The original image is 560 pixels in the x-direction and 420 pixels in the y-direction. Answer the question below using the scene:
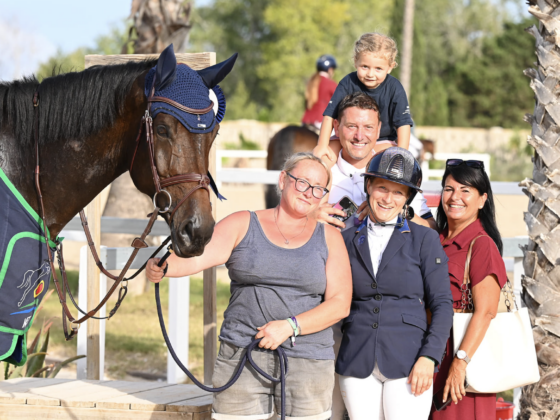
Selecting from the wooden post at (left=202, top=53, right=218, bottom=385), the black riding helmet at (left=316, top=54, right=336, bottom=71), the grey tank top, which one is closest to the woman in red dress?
the grey tank top

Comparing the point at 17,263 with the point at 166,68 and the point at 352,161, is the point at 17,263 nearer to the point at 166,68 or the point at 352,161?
the point at 166,68

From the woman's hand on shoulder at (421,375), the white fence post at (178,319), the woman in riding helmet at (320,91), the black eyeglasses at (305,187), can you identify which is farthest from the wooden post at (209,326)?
the woman in riding helmet at (320,91)

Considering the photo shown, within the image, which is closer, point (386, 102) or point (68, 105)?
point (68, 105)

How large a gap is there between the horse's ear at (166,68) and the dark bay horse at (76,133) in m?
0.17

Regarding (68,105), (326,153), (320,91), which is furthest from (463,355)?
(320,91)

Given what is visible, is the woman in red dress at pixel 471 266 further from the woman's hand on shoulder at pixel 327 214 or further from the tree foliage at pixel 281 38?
the tree foliage at pixel 281 38

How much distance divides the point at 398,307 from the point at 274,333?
0.63 meters

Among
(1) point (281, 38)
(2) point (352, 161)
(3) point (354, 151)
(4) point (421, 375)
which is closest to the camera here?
(4) point (421, 375)

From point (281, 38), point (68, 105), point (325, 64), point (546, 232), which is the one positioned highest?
point (281, 38)

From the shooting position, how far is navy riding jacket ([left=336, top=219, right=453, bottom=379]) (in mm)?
2973

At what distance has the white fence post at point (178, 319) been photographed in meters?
4.70

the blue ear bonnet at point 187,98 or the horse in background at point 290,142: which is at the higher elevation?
the horse in background at point 290,142

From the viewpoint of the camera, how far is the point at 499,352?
10.5ft

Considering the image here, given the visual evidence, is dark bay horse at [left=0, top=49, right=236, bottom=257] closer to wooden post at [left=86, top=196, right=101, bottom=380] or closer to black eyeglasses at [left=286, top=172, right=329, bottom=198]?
black eyeglasses at [left=286, top=172, right=329, bottom=198]
